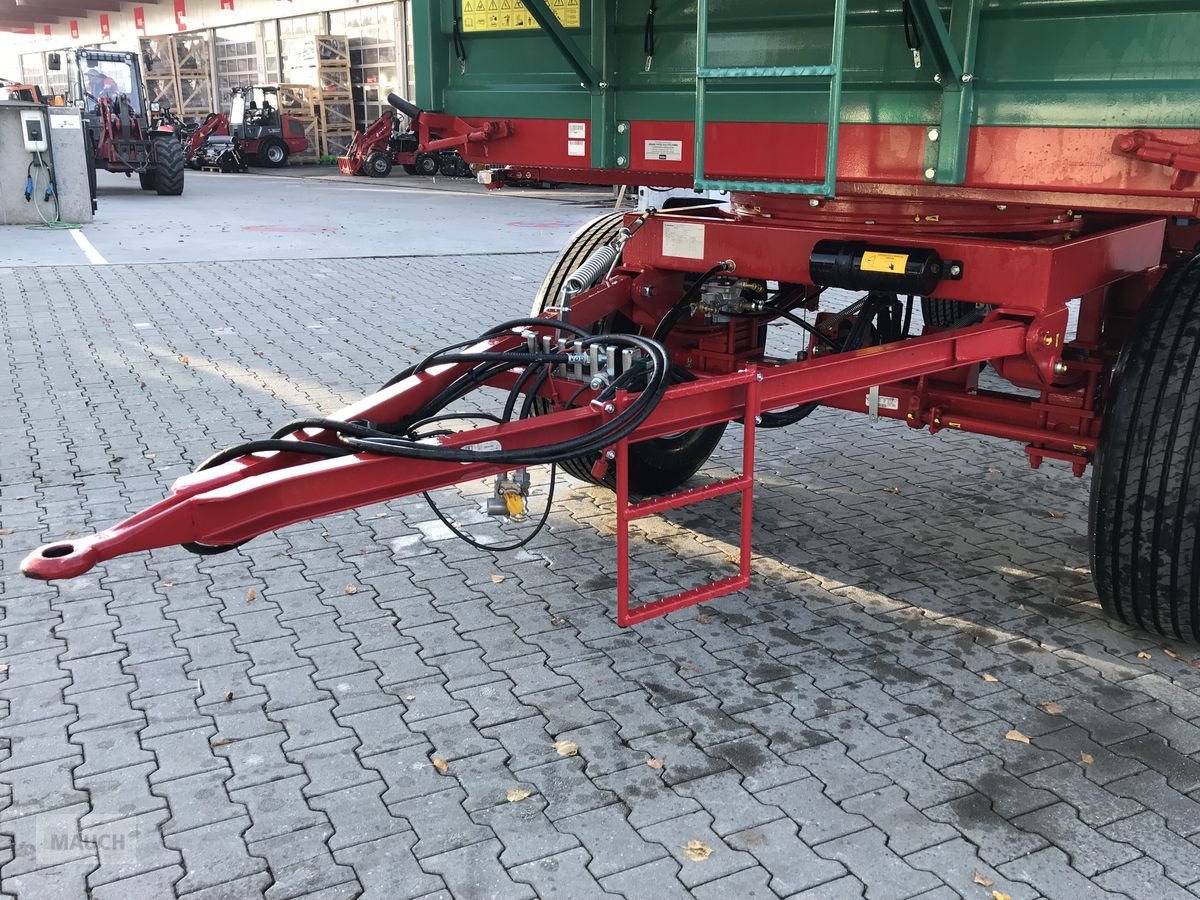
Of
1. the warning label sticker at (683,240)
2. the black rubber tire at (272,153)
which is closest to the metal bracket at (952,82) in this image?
the warning label sticker at (683,240)

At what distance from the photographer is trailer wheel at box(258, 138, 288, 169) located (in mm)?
27125

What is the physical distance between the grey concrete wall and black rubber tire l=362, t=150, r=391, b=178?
1122 cm

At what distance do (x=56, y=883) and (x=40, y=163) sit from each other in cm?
1411

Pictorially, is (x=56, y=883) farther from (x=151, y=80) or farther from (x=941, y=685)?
(x=151, y=80)

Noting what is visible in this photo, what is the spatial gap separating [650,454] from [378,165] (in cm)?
2294

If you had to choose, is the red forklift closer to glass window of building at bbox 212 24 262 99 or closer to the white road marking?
the white road marking

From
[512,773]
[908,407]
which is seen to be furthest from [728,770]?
[908,407]

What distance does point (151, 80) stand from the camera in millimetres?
35188

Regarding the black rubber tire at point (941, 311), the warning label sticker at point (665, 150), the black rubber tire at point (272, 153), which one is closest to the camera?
the warning label sticker at point (665, 150)

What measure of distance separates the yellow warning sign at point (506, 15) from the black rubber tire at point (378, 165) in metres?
22.3

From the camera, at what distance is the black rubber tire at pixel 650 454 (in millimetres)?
4840

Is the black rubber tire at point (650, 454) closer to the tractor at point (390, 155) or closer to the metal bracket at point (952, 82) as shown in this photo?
the metal bracket at point (952, 82)

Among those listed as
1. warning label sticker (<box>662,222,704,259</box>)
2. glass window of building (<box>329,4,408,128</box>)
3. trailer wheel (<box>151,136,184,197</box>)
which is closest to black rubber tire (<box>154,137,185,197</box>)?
trailer wheel (<box>151,136,184,197</box>)

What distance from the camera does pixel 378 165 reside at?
85.3 ft
